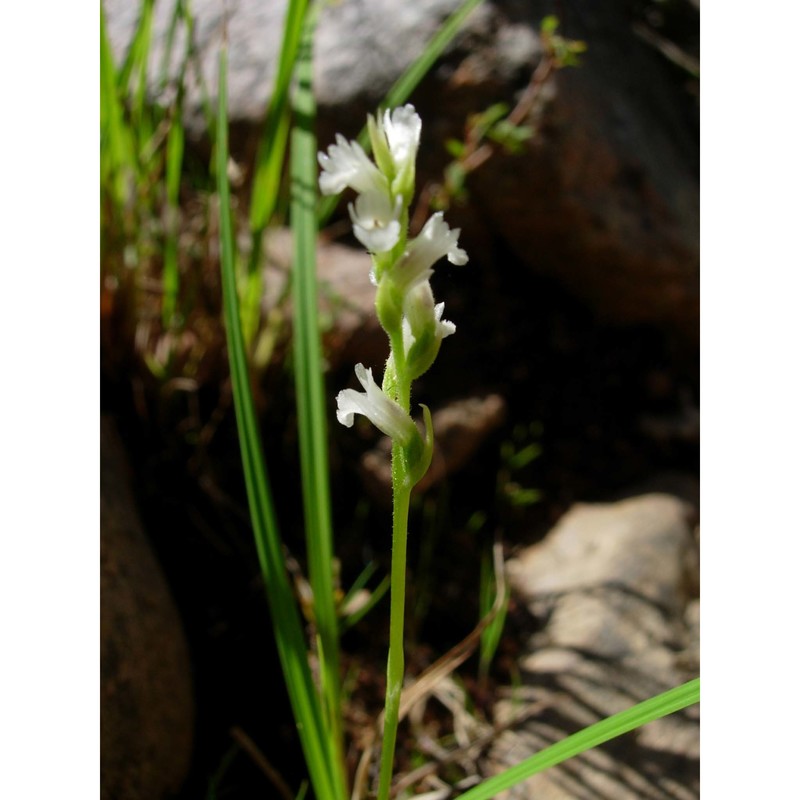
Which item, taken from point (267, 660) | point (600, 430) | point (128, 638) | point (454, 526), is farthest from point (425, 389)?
point (128, 638)

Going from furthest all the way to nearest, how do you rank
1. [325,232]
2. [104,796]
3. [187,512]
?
[325,232] < [187,512] < [104,796]

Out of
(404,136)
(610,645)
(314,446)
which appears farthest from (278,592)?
(610,645)

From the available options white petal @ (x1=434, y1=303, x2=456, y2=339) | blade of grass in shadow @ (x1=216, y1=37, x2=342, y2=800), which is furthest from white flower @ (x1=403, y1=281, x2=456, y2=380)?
blade of grass in shadow @ (x1=216, y1=37, x2=342, y2=800)

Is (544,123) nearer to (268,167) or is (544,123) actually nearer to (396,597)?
(268,167)

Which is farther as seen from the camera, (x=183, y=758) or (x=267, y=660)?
(x=267, y=660)

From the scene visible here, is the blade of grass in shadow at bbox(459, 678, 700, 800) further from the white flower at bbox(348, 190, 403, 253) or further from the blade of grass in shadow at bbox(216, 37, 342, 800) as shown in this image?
the white flower at bbox(348, 190, 403, 253)

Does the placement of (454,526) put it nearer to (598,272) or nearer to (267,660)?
(267,660)
